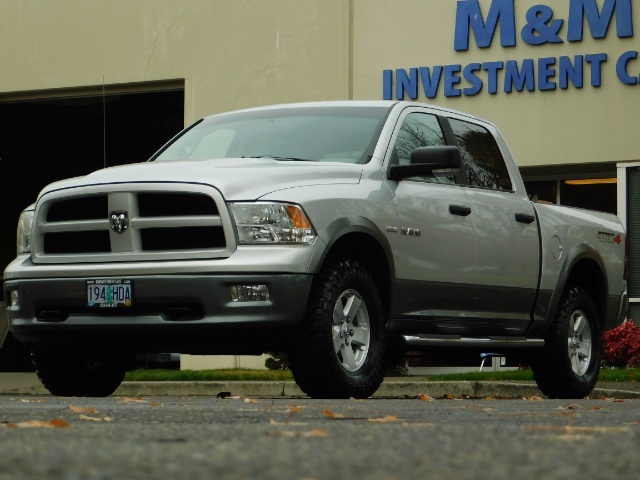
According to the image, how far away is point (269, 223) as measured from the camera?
8062 millimetres

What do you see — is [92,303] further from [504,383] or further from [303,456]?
[504,383]

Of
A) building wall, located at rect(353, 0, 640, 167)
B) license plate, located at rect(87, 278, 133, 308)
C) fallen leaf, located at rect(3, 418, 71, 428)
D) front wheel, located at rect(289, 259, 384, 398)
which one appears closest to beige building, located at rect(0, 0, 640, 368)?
building wall, located at rect(353, 0, 640, 167)

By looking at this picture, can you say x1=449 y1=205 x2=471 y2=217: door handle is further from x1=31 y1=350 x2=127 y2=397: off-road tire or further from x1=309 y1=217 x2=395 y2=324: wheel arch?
x1=31 y1=350 x2=127 y2=397: off-road tire

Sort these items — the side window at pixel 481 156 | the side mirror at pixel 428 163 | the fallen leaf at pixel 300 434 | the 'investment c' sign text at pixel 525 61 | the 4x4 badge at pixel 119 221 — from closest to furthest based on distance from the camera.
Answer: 1. the fallen leaf at pixel 300 434
2. the 4x4 badge at pixel 119 221
3. the side mirror at pixel 428 163
4. the side window at pixel 481 156
5. the 'investment c' sign text at pixel 525 61

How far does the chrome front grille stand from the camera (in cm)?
814

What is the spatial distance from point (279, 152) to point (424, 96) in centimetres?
1030

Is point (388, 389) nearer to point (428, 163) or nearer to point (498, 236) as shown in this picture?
point (498, 236)

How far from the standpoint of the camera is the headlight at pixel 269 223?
805 centimetres

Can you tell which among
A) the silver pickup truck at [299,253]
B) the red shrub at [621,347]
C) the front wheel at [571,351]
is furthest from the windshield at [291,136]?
the red shrub at [621,347]

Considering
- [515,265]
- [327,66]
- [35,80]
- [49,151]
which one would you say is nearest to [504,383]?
[515,265]

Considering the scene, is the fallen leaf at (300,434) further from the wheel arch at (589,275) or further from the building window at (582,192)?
the building window at (582,192)

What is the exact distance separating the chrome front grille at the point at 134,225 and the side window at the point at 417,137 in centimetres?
159

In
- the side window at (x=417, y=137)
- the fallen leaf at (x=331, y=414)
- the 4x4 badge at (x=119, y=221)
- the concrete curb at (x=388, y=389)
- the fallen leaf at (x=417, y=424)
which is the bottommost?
the concrete curb at (x=388, y=389)

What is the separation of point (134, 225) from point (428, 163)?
1.90 metres
